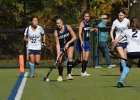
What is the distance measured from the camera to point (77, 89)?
14.2 m

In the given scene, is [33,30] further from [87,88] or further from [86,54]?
[87,88]

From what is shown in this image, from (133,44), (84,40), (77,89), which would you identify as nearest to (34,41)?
(84,40)

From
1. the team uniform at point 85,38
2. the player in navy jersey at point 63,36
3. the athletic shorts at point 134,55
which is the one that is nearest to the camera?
the athletic shorts at point 134,55

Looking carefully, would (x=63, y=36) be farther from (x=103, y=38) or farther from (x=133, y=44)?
(x=103, y=38)

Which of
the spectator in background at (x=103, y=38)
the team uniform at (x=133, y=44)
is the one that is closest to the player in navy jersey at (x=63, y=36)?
the team uniform at (x=133, y=44)

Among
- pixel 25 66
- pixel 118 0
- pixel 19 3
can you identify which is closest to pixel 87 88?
pixel 25 66

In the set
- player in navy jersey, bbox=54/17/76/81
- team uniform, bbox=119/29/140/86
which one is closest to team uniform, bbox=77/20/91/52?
player in navy jersey, bbox=54/17/76/81

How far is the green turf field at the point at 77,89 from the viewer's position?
12.8 metres

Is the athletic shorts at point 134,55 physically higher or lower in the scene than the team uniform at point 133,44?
lower

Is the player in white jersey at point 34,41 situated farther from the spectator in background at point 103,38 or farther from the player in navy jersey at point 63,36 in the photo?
the spectator in background at point 103,38

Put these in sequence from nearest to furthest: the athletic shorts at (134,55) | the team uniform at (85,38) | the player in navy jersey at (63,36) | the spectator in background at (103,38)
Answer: the athletic shorts at (134,55)
the player in navy jersey at (63,36)
the team uniform at (85,38)
the spectator in background at (103,38)

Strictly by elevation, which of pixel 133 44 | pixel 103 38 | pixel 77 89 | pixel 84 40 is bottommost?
pixel 77 89

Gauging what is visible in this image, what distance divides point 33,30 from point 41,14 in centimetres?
2140

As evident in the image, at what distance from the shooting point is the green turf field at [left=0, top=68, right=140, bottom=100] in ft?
41.9
